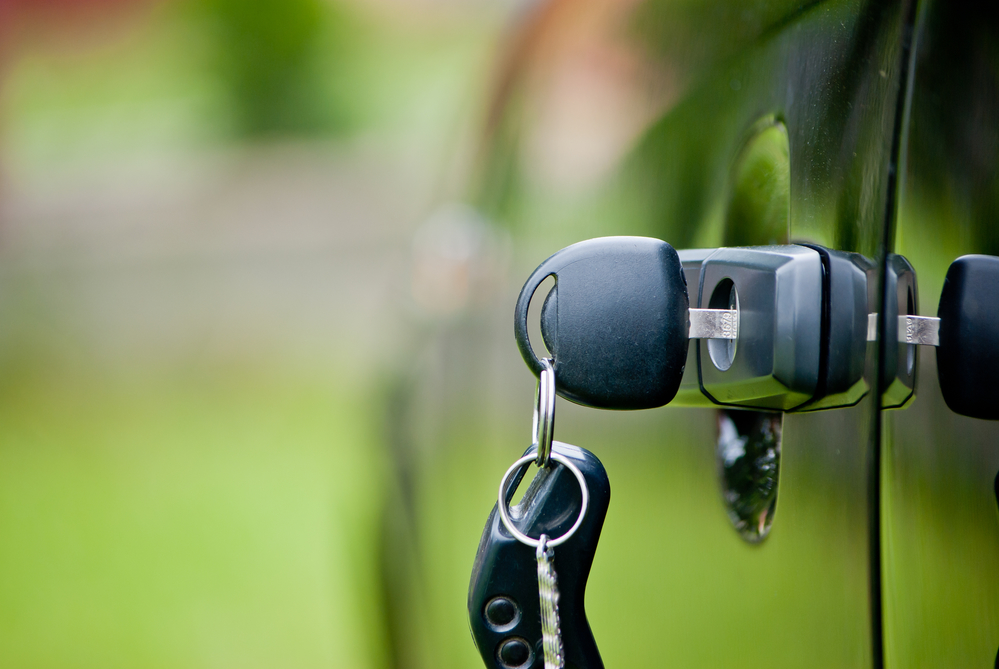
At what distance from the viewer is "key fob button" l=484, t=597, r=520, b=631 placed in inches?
18.3

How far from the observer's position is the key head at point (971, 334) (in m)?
0.50

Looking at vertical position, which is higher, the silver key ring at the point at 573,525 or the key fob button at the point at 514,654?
the silver key ring at the point at 573,525

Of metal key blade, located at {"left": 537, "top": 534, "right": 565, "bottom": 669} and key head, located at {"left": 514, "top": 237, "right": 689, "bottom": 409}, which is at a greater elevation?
key head, located at {"left": 514, "top": 237, "right": 689, "bottom": 409}

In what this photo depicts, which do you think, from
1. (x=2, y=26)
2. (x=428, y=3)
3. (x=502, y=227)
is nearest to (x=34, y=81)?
(x=2, y=26)

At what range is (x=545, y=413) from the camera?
444 millimetres

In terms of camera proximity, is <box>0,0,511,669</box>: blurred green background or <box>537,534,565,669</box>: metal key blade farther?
<box>0,0,511,669</box>: blurred green background

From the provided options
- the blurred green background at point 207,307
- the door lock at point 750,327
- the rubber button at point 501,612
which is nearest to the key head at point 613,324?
the door lock at point 750,327

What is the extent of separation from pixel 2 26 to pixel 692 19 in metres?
2.16

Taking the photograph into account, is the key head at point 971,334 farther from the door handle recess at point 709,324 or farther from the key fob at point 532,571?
the key fob at point 532,571

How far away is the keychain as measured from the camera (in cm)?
46

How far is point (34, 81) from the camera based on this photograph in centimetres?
211

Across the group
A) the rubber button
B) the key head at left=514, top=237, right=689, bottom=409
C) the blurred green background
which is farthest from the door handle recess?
the blurred green background

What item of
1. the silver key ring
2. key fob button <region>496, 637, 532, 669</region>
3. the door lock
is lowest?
key fob button <region>496, 637, 532, 669</region>

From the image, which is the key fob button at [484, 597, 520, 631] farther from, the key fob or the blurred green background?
the blurred green background
